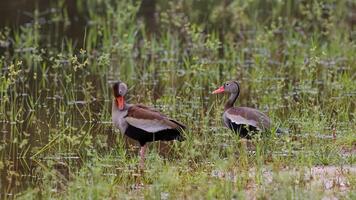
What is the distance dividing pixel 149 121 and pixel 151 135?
0.42 feet

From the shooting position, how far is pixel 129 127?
8758 millimetres

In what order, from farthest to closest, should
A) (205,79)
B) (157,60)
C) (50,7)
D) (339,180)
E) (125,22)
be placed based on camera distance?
(50,7), (125,22), (157,60), (205,79), (339,180)

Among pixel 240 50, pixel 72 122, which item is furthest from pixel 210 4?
pixel 72 122

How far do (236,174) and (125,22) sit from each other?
6.87 meters

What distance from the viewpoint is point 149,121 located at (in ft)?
28.4

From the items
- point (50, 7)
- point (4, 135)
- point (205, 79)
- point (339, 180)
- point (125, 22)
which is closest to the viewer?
point (339, 180)

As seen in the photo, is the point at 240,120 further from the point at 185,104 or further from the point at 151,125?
the point at 185,104

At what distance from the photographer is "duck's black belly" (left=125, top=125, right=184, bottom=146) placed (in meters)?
8.68

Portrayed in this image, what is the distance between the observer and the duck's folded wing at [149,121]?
862 centimetres

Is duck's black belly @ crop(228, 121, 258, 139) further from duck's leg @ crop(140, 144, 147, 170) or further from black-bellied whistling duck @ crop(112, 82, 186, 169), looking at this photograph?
duck's leg @ crop(140, 144, 147, 170)

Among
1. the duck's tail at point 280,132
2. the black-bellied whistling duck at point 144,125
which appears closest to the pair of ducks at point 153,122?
the black-bellied whistling duck at point 144,125

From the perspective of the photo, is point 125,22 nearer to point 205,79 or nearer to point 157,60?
point 157,60

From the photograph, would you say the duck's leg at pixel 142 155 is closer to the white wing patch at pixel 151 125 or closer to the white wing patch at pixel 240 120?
the white wing patch at pixel 151 125

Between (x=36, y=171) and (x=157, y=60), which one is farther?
(x=157, y=60)
